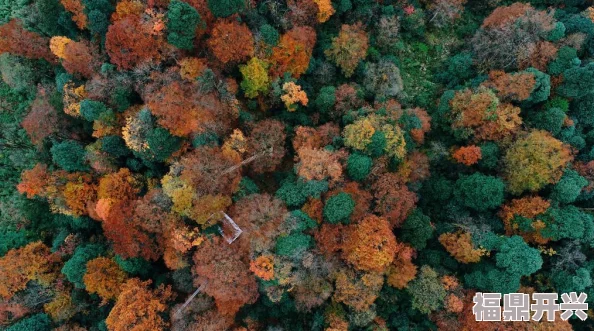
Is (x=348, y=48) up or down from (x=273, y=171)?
up

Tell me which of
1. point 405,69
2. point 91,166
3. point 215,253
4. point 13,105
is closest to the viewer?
point 215,253

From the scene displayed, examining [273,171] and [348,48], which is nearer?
[273,171]

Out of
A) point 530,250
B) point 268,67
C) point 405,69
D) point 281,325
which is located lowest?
point 281,325

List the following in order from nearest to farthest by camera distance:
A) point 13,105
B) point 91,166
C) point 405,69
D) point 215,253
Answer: point 215,253, point 91,166, point 13,105, point 405,69

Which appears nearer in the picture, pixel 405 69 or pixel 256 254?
pixel 256 254

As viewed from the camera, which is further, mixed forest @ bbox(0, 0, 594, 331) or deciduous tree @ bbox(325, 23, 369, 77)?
deciduous tree @ bbox(325, 23, 369, 77)

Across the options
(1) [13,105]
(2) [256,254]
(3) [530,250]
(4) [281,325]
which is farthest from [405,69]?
(1) [13,105]

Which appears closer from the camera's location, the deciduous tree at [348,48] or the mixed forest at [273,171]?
the mixed forest at [273,171]

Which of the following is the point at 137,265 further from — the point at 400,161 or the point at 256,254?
the point at 400,161
